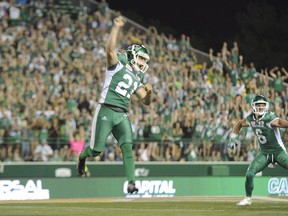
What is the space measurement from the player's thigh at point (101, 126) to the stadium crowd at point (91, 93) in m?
8.14

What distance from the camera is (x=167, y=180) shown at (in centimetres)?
2184

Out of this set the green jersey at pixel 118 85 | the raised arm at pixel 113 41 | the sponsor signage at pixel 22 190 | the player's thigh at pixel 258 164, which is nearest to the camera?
the raised arm at pixel 113 41

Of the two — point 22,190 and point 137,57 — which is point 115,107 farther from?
point 22,190

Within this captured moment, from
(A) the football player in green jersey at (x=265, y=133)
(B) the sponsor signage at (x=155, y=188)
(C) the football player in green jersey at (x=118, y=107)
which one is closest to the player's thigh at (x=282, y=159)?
(A) the football player in green jersey at (x=265, y=133)

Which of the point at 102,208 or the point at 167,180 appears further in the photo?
the point at 167,180

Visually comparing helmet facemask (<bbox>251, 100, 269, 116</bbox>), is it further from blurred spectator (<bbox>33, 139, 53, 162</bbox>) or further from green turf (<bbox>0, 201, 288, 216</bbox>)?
blurred spectator (<bbox>33, 139, 53, 162</bbox>)

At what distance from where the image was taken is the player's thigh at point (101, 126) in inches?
499

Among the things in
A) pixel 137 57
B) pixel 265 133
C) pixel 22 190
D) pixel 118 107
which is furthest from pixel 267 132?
pixel 22 190

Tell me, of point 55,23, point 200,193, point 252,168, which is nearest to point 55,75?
point 55,23

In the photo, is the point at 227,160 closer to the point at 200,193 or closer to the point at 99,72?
the point at 200,193

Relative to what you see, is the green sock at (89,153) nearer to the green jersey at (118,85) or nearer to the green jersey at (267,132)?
the green jersey at (118,85)

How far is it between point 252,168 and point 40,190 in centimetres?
712

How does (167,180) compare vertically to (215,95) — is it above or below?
below

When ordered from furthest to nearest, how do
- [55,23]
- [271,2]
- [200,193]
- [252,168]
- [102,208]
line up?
[271,2] → [55,23] → [200,193] → [252,168] → [102,208]
